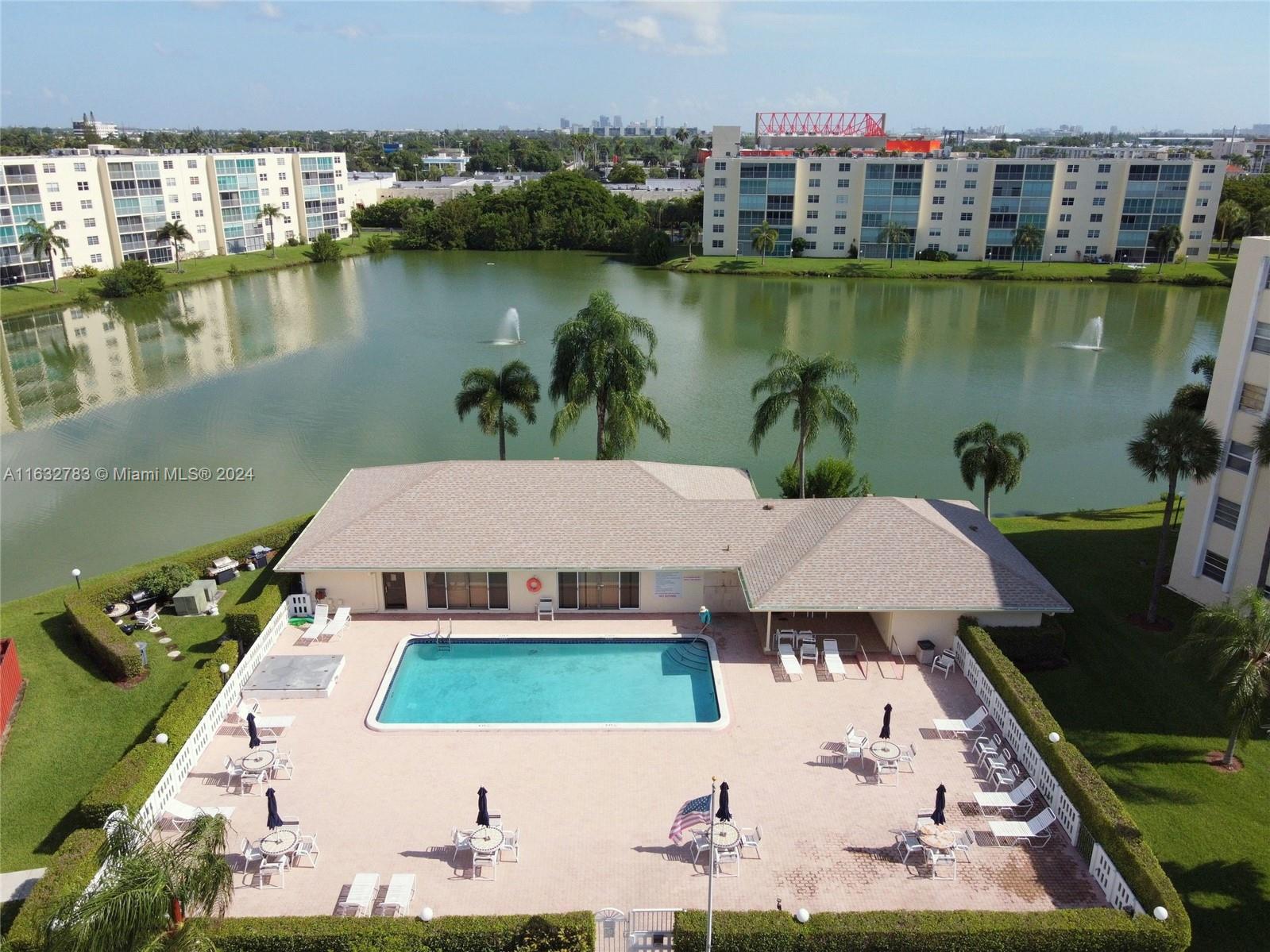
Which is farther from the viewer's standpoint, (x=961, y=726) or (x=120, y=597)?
(x=120, y=597)

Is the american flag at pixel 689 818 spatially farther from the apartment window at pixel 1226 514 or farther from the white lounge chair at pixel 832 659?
the apartment window at pixel 1226 514

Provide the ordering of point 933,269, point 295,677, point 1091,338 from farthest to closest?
point 933,269, point 1091,338, point 295,677

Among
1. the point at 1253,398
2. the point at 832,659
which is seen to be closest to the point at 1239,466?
the point at 1253,398

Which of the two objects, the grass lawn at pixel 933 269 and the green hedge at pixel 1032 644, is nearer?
the green hedge at pixel 1032 644

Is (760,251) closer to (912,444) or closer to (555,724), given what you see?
(912,444)

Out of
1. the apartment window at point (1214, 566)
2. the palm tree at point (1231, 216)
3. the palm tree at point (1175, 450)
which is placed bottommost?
the apartment window at point (1214, 566)

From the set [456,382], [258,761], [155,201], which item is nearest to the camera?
[258,761]

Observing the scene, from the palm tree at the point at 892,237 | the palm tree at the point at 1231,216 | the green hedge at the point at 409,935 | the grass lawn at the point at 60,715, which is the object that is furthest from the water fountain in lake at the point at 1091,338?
the green hedge at the point at 409,935

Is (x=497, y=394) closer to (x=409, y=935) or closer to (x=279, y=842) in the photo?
(x=279, y=842)
